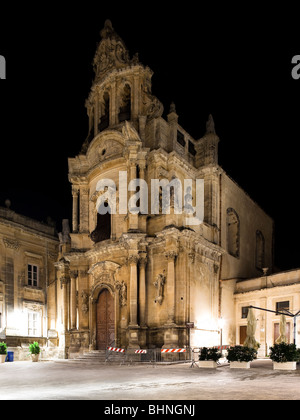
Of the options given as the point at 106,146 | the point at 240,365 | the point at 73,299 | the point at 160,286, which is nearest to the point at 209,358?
the point at 240,365

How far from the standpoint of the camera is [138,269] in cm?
2559

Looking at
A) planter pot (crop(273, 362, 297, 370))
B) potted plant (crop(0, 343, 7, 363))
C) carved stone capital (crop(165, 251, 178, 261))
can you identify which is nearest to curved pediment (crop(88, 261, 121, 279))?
carved stone capital (crop(165, 251, 178, 261))

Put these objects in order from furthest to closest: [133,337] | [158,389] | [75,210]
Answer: [75,210] < [133,337] < [158,389]

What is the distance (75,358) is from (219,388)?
17.6m

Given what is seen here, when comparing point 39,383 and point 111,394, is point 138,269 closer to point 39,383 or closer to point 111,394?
point 39,383

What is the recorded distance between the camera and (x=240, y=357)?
59.8 feet

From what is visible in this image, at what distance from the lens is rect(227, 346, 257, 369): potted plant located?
59.7 feet

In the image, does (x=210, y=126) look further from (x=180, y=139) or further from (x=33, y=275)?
(x=33, y=275)

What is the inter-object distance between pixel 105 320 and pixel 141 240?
19.8 ft

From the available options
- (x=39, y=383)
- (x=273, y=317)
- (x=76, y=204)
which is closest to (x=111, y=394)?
(x=39, y=383)

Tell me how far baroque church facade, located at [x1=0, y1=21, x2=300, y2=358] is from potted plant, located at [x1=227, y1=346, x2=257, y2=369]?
545 cm

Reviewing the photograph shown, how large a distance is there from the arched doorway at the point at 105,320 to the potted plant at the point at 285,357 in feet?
39.6

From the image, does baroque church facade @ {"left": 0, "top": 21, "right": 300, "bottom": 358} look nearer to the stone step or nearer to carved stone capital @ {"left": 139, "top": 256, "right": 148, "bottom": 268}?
carved stone capital @ {"left": 139, "top": 256, "right": 148, "bottom": 268}

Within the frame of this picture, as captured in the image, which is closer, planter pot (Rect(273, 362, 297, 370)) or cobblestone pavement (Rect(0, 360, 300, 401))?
cobblestone pavement (Rect(0, 360, 300, 401))
